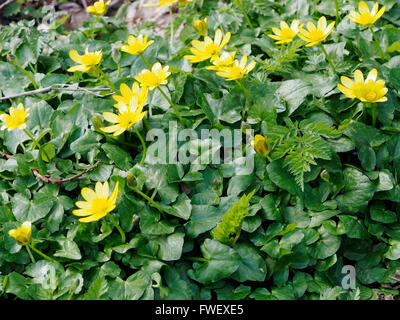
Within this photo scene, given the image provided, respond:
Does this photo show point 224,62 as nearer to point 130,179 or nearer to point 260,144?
point 260,144

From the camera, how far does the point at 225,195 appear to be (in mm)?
2137

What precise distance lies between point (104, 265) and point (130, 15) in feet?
7.69

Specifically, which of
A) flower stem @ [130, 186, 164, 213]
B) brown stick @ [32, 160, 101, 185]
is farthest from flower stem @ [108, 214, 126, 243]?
brown stick @ [32, 160, 101, 185]

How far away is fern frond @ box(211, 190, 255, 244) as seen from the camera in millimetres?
1797

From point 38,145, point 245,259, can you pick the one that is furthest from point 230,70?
point 38,145

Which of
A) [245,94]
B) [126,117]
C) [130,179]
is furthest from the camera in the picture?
[245,94]

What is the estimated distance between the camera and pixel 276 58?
→ 7.56ft

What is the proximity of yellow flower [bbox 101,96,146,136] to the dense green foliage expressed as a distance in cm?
17

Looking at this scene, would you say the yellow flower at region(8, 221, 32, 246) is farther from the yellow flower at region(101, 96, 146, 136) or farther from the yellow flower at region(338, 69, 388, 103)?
the yellow flower at region(338, 69, 388, 103)

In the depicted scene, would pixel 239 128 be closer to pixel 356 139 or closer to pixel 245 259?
pixel 356 139

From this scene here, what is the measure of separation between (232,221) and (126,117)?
68cm

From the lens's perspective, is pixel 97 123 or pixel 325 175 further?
pixel 97 123

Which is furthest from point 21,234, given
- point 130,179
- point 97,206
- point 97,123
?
point 97,123

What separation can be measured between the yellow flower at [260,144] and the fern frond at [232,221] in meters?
0.22
